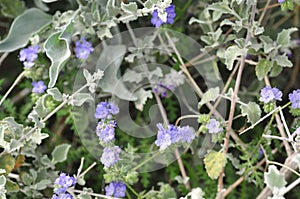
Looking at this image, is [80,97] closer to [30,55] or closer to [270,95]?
[30,55]

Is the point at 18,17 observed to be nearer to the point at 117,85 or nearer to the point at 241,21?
the point at 117,85

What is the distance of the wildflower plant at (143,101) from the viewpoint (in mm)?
1250

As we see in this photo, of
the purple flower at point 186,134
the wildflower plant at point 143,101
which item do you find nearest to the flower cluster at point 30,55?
the wildflower plant at point 143,101

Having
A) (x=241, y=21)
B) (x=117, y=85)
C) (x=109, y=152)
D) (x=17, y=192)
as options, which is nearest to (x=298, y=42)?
(x=241, y=21)

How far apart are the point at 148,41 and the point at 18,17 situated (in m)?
0.34

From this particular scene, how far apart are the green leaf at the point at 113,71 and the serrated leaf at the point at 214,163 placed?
0.26 m

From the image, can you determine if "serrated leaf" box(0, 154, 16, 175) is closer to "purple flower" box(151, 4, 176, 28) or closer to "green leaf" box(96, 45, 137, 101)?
"green leaf" box(96, 45, 137, 101)

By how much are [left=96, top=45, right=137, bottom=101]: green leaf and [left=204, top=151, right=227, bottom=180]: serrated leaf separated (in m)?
0.26

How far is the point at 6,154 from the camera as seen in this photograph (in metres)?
1.29

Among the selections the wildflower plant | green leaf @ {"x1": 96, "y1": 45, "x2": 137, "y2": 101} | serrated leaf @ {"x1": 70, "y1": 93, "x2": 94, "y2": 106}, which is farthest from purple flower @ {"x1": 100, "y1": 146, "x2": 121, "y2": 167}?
green leaf @ {"x1": 96, "y1": 45, "x2": 137, "y2": 101}

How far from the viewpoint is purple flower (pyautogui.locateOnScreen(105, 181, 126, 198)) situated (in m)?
1.27

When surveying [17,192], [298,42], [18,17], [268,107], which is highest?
[18,17]

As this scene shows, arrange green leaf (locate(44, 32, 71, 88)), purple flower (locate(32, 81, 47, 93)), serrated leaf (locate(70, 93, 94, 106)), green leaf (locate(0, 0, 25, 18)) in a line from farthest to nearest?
green leaf (locate(0, 0, 25, 18)), purple flower (locate(32, 81, 47, 93)), serrated leaf (locate(70, 93, 94, 106)), green leaf (locate(44, 32, 71, 88))

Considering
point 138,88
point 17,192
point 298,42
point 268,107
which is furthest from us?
point 298,42
